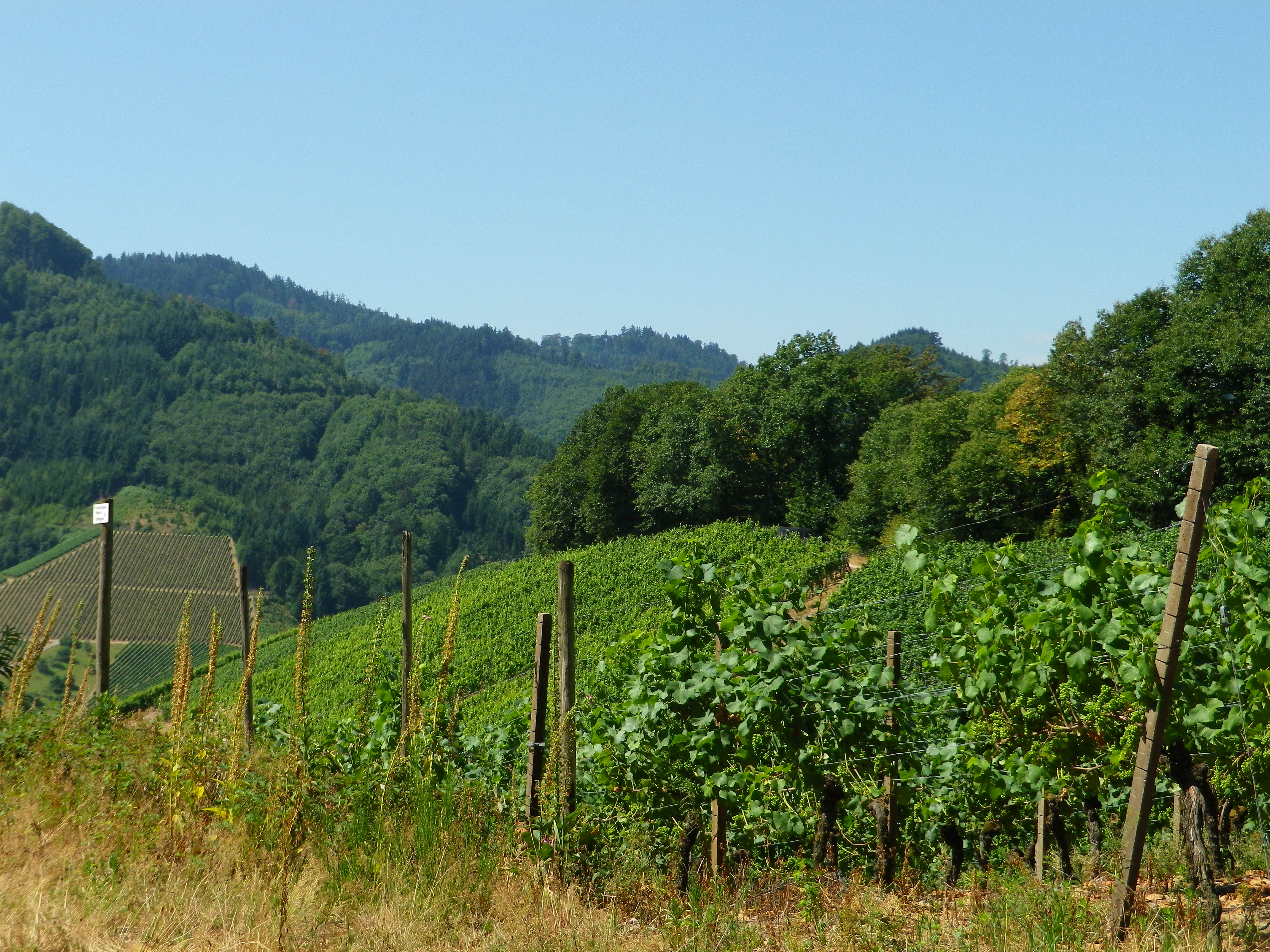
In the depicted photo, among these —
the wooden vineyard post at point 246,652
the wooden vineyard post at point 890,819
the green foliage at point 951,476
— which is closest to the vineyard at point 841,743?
the wooden vineyard post at point 890,819

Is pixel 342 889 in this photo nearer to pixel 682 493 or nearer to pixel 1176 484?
pixel 1176 484

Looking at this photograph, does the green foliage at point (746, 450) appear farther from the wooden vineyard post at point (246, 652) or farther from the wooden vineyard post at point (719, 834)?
the wooden vineyard post at point (719, 834)

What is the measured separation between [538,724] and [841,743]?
58.3 inches

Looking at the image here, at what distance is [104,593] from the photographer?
10.0 meters

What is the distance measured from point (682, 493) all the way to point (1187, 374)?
2660 cm

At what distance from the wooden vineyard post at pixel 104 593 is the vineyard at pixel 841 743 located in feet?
9.91

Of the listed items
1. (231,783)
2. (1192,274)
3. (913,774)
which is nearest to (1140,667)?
(913,774)

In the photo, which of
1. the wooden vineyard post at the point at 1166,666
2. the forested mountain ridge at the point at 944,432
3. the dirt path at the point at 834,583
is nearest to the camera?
the wooden vineyard post at the point at 1166,666

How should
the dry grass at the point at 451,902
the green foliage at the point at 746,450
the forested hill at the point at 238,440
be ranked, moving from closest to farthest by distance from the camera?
the dry grass at the point at 451,902 → the green foliage at the point at 746,450 → the forested hill at the point at 238,440

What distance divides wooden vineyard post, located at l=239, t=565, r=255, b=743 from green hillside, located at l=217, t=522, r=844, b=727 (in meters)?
18.0

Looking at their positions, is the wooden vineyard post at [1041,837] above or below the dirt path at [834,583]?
above

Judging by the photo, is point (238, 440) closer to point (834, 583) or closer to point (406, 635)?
point (834, 583)

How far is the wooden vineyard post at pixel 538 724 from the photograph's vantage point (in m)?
4.88

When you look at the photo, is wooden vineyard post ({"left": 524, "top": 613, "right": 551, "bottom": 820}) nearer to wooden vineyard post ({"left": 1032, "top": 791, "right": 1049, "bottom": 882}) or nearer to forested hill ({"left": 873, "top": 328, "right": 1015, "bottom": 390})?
wooden vineyard post ({"left": 1032, "top": 791, "right": 1049, "bottom": 882})
